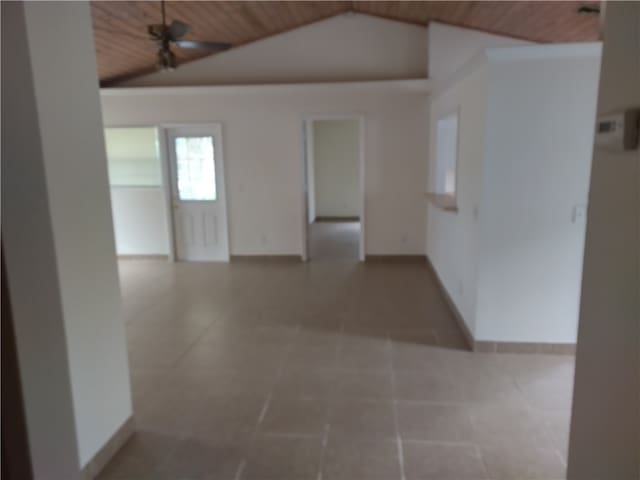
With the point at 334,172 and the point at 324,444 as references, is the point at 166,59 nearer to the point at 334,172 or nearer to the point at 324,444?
the point at 324,444

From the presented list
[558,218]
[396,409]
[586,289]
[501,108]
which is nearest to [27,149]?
[586,289]

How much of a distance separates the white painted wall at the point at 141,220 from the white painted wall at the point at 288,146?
1.04 meters

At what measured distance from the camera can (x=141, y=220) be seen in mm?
6832

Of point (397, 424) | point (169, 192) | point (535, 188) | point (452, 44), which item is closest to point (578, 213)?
point (535, 188)

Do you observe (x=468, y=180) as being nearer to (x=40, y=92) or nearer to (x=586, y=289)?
(x=586, y=289)

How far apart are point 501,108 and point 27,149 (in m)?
2.92

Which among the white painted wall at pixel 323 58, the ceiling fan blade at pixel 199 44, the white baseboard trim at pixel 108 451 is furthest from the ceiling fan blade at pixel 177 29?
the white baseboard trim at pixel 108 451

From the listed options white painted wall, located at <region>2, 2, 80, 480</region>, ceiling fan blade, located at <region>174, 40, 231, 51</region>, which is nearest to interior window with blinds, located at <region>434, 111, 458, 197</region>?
ceiling fan blade, located at <region>174, 40, 231, 51</region>

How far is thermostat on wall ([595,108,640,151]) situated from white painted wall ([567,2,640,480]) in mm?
18

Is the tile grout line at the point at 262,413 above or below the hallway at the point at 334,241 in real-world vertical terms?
below

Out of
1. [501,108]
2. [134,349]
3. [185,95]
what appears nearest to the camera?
[501,108]

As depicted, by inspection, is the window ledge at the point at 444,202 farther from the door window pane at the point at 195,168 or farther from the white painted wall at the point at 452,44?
the door window pane at the point at 195,168

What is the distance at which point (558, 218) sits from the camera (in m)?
3.18

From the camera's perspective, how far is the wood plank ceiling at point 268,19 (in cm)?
438
